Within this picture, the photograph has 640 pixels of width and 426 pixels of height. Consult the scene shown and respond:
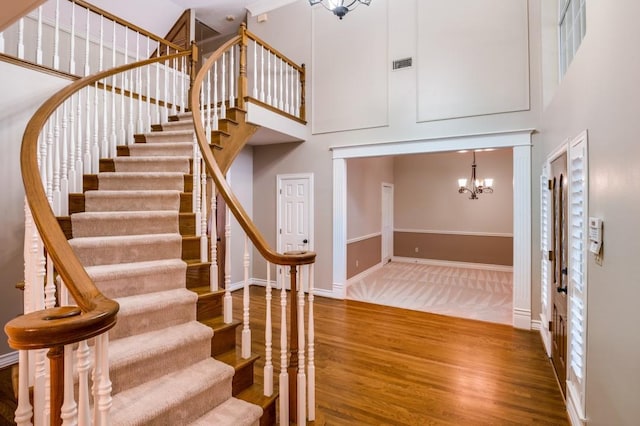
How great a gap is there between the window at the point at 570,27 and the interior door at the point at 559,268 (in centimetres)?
99

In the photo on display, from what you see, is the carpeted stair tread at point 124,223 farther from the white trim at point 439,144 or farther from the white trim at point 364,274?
the white trim at point 364,274

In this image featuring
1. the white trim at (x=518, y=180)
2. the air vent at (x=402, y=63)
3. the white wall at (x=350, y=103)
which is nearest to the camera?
the white trim at (x=518, y=180)

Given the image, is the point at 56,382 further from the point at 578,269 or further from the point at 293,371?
the point at 578,269

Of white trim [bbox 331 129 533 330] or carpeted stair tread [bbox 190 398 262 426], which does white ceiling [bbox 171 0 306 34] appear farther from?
carpeted stair tread [bbox 190 398 262 426]

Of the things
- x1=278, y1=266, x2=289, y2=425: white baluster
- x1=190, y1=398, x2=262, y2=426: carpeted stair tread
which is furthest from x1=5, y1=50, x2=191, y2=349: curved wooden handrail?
x1=190, y1=398, x2=262, y2=426: carpeted stair tread

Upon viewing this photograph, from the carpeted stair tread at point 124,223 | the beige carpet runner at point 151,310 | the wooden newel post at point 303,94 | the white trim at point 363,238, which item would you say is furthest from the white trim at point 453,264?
the carpeted stair tread at point 124,223

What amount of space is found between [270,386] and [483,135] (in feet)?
12.6

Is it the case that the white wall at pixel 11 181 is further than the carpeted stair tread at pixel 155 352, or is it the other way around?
the white wall at pixel 11 181

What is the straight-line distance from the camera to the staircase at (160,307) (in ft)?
5.44

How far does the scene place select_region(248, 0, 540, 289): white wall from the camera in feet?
13.4

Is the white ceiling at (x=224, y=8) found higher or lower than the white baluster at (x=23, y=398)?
higher

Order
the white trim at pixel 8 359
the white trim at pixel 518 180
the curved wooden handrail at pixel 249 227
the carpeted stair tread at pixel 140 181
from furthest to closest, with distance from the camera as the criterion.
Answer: the white trim at pixel 518 180, the carpeted stair tread at pixel 140 181, the white trim at pixel 8 359, the curved wooden handrail at pixel 249 227

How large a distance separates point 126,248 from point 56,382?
161 centimetres

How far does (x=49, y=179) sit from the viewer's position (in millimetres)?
2492
